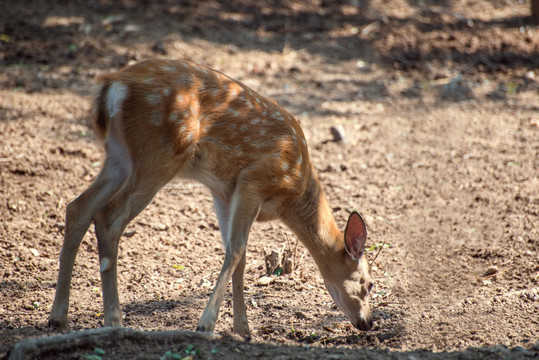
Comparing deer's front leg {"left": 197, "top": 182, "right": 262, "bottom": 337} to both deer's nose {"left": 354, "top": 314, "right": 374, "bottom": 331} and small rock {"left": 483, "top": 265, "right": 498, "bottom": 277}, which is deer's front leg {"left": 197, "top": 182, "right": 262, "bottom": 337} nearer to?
deer's nose {"left": 354, "top": 314, "right": 374, "bottom": 331}

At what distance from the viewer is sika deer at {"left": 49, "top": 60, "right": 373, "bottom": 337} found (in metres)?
4.02

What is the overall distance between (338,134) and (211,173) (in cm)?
319

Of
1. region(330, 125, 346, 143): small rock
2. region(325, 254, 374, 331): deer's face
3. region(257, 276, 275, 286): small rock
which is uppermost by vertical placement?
region(330, 125, 346, 143): small rock

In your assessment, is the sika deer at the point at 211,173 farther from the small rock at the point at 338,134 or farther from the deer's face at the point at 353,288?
the small rock at the point at 338,134

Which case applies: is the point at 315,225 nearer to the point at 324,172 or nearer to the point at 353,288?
the point at 353,288

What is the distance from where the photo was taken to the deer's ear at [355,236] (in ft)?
15.4

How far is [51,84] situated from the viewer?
304 inches

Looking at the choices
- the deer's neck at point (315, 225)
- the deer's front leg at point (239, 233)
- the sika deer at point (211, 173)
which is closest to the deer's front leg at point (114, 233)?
the sika deer at point (211, 173)

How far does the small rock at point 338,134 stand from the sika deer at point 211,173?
94.7 inches

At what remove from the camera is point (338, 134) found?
289 inches

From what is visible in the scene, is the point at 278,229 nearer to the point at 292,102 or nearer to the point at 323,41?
the point at 292,102

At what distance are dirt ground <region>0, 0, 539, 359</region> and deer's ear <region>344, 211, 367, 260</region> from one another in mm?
505

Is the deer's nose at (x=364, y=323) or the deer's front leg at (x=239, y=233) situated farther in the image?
the deer's nose at (x=364, y=323)

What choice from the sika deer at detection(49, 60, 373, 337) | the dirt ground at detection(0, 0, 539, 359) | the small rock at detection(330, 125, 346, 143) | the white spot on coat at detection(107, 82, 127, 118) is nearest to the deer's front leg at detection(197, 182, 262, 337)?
the sika deer at detection(49, 60, 373, 337)
